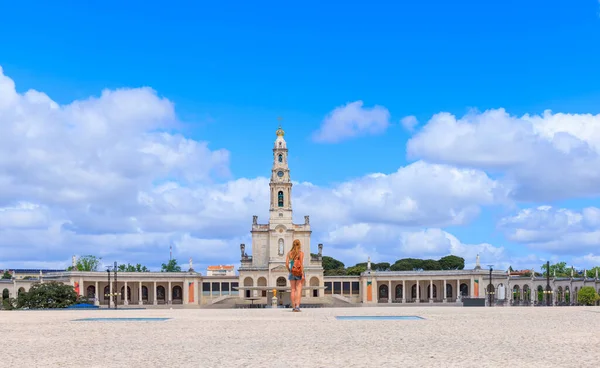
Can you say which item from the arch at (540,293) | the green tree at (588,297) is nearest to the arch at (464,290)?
the arch at (540,293)

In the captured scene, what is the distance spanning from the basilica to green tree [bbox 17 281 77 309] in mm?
31211

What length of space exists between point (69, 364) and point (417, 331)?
11.2 meters

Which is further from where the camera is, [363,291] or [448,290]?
[448,290]

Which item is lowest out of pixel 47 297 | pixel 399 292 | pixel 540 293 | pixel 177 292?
pixel 540 293

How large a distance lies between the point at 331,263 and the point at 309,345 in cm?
13307

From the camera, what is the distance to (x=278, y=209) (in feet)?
363

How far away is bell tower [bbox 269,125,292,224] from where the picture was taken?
110062 millimetres

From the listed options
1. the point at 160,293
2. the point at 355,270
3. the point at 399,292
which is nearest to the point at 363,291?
the point at 399,292

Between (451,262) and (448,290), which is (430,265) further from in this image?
(448,290)

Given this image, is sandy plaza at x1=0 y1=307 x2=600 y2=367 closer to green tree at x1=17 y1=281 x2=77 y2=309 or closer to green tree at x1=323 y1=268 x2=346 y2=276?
green tree at x1=17 y1=281 x2=77 y2=309

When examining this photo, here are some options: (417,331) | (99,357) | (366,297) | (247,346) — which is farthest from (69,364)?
(366,297)

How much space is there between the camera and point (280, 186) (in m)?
110

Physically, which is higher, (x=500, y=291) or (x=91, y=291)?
(x=91, y=291)

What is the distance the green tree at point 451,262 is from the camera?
152m
